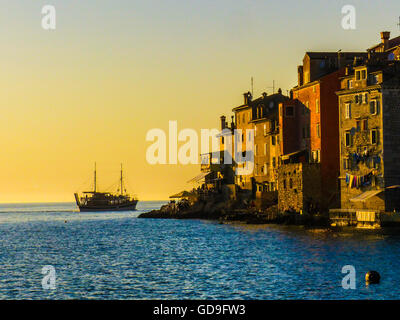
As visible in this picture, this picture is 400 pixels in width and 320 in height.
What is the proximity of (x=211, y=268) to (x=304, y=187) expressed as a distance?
42.6m

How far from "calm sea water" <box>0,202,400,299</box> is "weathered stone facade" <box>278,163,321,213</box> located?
514 inches

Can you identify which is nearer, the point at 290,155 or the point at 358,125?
the point at 358,125

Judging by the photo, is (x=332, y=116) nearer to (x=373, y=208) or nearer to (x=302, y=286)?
(x=373, y=208)

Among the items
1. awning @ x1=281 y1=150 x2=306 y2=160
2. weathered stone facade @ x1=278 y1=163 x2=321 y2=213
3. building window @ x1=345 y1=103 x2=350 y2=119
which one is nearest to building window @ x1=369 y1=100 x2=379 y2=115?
building window @ x1=345 y1=103 x2=350 y2=119

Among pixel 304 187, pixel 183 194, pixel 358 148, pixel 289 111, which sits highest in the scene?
pixel 289 111

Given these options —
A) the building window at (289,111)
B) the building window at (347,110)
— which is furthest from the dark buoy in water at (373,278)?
the building window at (289,111)

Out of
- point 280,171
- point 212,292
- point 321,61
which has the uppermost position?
point 321,61

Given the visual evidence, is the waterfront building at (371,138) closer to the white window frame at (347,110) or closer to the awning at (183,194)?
the white window frame at (347,110)

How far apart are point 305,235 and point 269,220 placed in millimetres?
24971

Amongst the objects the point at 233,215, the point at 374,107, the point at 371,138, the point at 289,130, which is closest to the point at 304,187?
the point at 289,130

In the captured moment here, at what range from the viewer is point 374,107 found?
70.8 meters

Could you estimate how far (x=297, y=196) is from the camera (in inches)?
3408

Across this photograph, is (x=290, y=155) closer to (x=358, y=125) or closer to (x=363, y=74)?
(x=358, y=125)
